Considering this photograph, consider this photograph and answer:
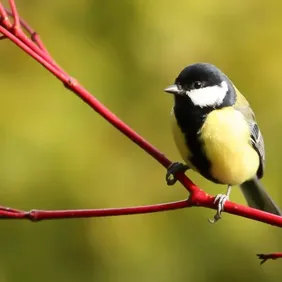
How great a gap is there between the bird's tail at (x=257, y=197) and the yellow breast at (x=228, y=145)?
0.16m

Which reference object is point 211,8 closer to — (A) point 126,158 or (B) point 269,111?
(B) point 269,111

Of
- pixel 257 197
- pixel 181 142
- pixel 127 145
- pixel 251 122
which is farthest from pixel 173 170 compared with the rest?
pixel 127 145

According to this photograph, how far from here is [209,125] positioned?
126 centimetres

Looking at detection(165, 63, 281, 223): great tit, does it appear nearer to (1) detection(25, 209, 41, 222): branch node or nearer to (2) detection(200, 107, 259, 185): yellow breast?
(2) detection(200, 107, 259, 185): yellow breast

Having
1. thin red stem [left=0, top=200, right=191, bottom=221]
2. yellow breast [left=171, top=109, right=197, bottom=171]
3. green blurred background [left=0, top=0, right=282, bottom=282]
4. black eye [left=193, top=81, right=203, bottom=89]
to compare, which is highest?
black eye [left=193, top=81, right=203, bottom=89]

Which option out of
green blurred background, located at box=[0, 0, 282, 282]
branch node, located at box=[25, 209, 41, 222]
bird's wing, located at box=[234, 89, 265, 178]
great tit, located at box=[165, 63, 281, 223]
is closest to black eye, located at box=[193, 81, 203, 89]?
great tit, located at box=[165, 63, 281, 223]

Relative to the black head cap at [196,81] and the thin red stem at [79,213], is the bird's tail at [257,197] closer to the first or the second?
the black head cap at [196,81]

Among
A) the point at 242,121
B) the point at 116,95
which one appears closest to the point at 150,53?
the point at 116,95

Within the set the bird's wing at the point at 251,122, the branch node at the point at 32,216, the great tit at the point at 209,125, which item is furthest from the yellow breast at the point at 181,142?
the branch node at the point at 32,216

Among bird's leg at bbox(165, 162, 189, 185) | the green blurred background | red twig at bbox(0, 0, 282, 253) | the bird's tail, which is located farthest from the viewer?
the green blurred background

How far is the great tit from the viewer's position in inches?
49.5

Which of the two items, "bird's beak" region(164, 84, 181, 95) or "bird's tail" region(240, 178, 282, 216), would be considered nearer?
"bird's beak" region(164, 84, 181, 95)

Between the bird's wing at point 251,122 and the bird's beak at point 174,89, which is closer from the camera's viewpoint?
the bird's beak at point 174,89

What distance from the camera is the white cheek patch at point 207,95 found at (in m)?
1.26
